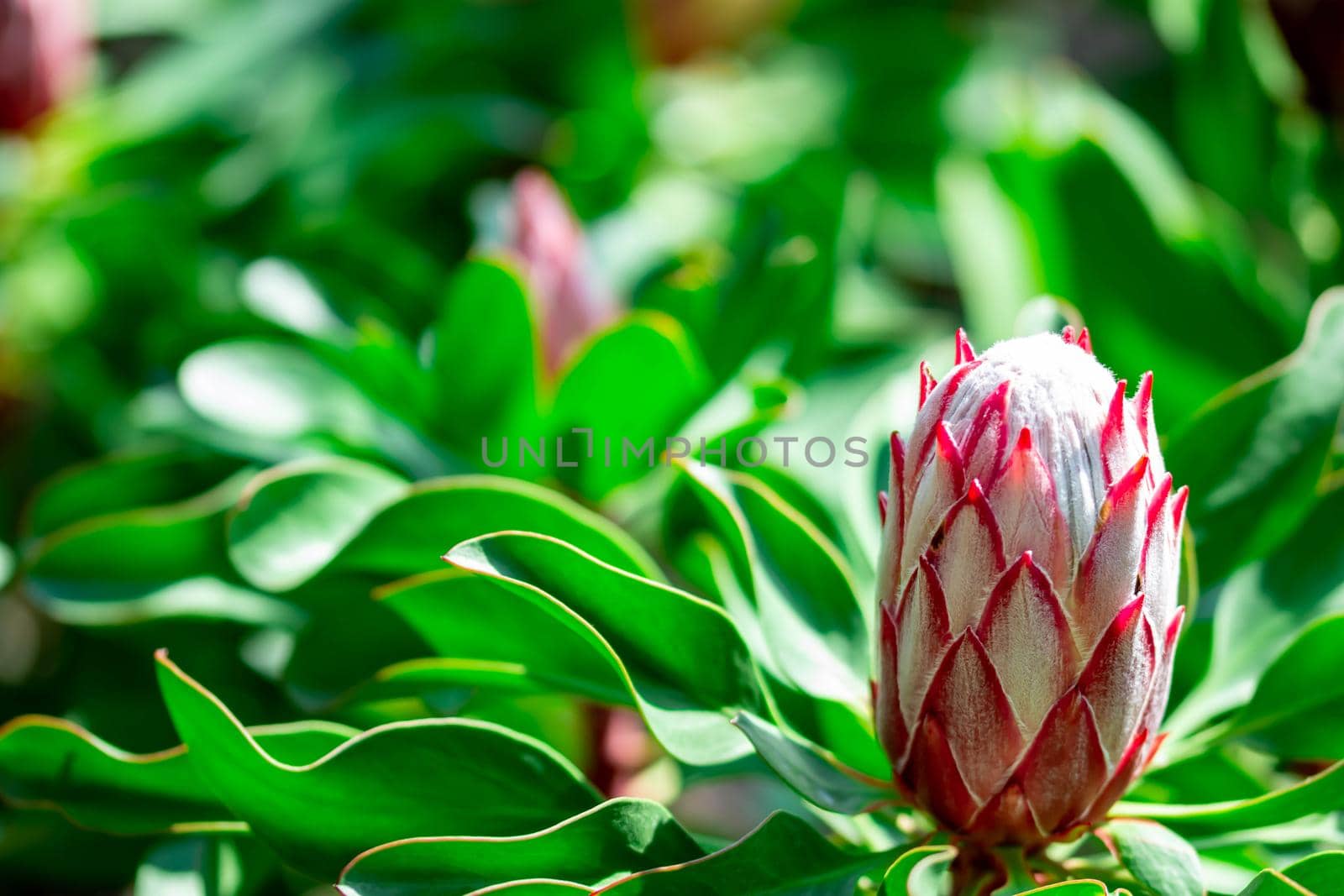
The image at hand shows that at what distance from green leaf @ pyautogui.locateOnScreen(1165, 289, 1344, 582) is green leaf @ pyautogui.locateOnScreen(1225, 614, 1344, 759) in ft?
0.38

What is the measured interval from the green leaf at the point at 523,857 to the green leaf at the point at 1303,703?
0.39 meters

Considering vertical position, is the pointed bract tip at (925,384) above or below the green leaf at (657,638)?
above

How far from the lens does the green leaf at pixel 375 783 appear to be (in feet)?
2.24

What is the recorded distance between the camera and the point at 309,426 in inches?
40.9

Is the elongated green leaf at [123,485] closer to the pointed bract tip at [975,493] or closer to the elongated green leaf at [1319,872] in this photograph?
the pointed bract tip at [975,493]

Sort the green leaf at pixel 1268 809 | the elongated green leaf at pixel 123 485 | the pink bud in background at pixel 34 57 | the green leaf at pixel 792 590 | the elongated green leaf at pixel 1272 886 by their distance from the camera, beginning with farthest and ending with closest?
the pink bud in background at pixel 34 57 → the elongated green leaf at pixel 123 485 → the green leaf at pixel 792 590 → the green leaf at pixel 1268 809 → the elongated green leaf at pixel 1272 886

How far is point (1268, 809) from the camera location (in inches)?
28.3

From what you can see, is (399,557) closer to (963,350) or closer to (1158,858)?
(963,350)

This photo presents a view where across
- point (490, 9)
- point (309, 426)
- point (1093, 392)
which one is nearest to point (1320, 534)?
point (1093, 392)

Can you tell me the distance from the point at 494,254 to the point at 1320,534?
660mm

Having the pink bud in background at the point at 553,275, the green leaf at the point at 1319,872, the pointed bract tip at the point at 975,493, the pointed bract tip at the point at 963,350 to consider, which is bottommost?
the green leaf at the point at 1319,872

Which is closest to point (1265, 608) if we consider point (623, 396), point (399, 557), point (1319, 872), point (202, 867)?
point (1319, 872)

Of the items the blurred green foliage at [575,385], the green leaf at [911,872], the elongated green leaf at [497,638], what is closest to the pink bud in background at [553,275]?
the blurred green foliage at [575,385]

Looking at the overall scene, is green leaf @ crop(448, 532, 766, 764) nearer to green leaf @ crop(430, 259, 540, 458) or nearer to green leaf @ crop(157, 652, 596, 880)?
green leaf @ crop(157, 652, 596, 880)
